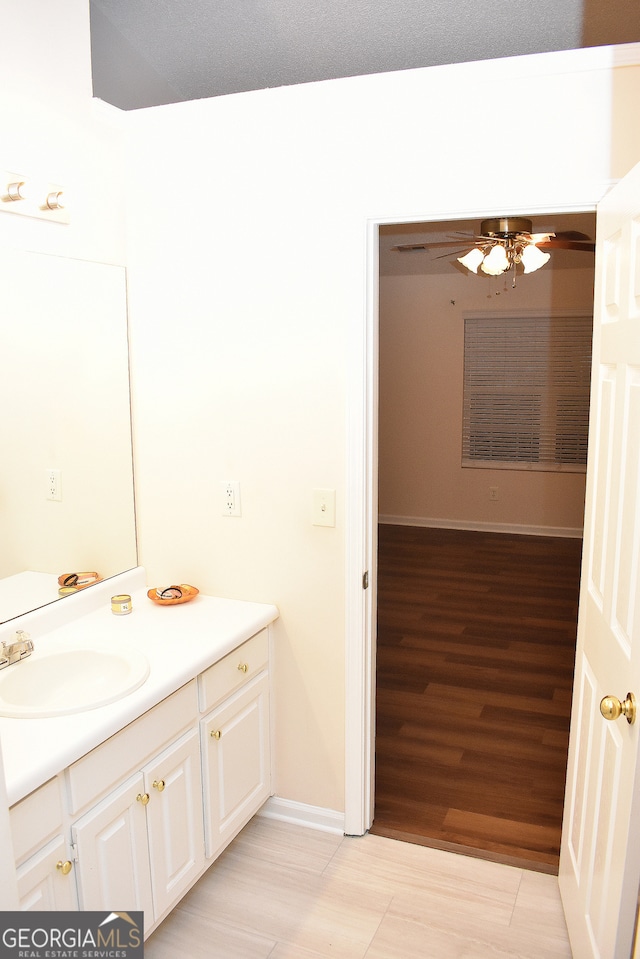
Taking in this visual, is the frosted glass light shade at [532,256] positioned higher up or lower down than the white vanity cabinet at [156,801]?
higher up

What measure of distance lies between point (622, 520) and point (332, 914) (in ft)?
4.94

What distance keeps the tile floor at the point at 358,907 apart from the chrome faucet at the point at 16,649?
912 millimetres

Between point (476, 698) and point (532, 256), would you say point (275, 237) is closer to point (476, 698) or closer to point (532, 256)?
point (532, 256)

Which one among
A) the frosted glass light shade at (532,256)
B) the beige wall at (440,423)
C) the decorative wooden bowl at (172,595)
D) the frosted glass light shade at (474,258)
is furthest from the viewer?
the beige wall at (440,423)

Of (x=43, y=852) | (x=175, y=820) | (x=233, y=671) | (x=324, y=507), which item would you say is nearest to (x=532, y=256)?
(x=324, y=507)

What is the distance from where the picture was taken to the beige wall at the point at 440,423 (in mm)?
6816

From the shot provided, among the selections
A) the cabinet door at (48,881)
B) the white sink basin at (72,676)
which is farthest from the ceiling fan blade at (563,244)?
the cabinet door at (48,881)

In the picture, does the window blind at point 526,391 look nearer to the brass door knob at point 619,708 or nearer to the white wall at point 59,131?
the white wall at point 59,131

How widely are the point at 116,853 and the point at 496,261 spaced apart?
330 centimetres

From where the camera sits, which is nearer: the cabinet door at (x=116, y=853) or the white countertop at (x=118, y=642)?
the white countertop at (x=118, y=642)

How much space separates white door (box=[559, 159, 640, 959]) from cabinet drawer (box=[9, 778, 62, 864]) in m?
1.24

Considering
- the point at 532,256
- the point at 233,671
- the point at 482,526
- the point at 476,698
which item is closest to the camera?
the point at 233,671

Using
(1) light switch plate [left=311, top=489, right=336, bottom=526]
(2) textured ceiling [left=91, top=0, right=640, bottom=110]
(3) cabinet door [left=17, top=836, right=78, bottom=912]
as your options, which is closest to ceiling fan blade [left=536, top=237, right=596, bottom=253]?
(2) textured ceiling [left=91, top=0, right=640, bottom=110]

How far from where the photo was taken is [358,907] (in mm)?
2342
